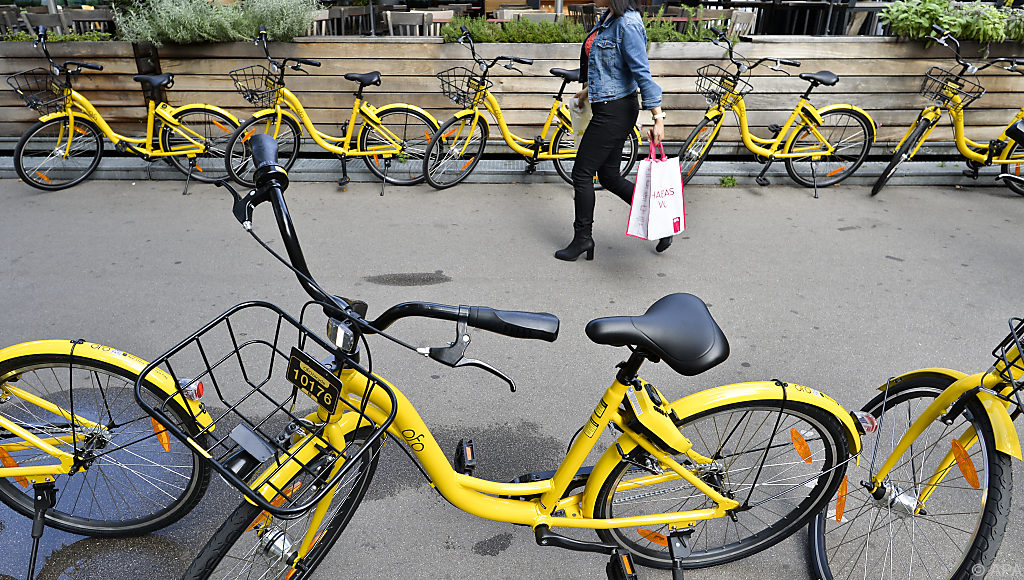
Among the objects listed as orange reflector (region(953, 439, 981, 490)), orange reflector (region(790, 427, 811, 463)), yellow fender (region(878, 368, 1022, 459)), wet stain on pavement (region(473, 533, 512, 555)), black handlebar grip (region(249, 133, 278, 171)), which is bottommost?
wet stain on pavement (region(473, 533, 512, 555))

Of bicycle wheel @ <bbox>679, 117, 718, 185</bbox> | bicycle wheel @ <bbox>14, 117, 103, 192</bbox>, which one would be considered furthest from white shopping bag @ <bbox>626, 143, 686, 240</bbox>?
bicycle wheel @ <bbox>14, 117, 103, 192</bbox>

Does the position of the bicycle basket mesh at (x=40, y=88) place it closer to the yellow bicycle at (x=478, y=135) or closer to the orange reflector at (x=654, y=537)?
the yellow bicycle at (x=478, y=135)

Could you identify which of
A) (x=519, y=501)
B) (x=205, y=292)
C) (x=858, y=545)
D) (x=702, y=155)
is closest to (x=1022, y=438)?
(x=858, y=545)

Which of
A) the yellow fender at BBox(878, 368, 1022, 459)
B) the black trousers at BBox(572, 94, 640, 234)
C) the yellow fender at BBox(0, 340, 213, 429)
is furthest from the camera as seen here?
the black trousers at BBox(572, 94, 640, 234)

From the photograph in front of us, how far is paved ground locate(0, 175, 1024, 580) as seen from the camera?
101 inches

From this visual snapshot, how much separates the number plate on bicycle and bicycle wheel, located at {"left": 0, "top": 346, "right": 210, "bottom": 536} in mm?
296

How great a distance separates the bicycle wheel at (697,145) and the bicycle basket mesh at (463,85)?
185cm

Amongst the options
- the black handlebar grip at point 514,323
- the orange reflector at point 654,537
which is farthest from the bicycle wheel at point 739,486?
the black handlebar grip at point 514,323

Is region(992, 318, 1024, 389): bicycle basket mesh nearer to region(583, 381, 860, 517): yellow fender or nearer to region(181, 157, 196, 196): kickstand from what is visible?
region(583, 381, 860, 517): yellow fender

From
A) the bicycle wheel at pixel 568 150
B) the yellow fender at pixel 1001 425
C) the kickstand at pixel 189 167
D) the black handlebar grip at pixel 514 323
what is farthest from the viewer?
the bicycle wheel at pixel 568 150

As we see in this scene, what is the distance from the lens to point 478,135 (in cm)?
615

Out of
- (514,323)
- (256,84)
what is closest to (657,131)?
(514,323)

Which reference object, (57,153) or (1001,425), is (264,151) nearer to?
(1001,425)

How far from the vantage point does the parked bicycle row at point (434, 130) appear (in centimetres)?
580
